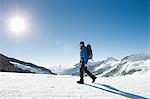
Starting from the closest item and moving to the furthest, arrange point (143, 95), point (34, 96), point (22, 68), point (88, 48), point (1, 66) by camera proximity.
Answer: point (34, 96) < point (143, 95) < point (88, 48) < point (1, 66) < point (22, 68)

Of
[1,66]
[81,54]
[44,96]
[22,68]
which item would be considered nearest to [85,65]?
[81,54]

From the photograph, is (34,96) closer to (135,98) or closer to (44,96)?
(44,96)

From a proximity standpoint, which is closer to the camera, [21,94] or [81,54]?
[21,94]

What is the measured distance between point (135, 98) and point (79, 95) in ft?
7.01

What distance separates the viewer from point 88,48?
1302 cm

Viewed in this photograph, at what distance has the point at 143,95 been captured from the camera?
989cm

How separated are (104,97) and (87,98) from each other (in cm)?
81

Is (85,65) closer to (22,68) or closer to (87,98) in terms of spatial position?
(87,98)

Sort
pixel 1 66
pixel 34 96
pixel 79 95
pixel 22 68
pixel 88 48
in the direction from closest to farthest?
pixel 34 96 → pixel 79 95 → pixel 88 48 → pixel 1 66 → pixel 22 68

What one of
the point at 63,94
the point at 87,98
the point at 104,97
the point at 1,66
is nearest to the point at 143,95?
the point at 104,97

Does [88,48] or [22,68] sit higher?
[22,68]

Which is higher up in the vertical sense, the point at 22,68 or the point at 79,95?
the point at 22,68

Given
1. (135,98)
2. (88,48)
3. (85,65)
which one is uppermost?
(88,48)

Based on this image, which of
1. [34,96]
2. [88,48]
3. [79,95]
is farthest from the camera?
[88,48]
